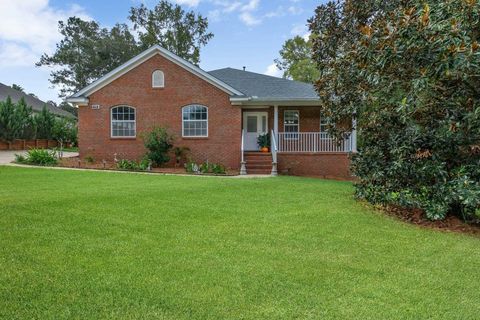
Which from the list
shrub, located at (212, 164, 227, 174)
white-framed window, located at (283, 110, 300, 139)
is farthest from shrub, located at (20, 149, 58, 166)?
Result: white-framed window, located at (283, 110, 300, 139)

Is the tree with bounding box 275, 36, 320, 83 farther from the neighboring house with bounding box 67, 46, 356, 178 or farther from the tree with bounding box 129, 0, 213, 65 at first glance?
the neighboring house with bounding box 67, 46, 356, 178

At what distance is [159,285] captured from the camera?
150 inches

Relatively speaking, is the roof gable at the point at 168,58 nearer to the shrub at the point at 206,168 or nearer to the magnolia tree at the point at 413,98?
the shrub at the point at 206,168

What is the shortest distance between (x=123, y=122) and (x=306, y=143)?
829cm

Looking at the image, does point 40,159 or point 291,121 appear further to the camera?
point 291,121

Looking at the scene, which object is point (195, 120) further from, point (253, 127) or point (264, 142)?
point (264, 142)

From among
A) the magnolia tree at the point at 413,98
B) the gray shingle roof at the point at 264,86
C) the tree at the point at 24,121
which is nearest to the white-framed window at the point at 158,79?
the gray shingle roof at the point at 264,86

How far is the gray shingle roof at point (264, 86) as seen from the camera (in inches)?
695

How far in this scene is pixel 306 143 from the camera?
1744cm

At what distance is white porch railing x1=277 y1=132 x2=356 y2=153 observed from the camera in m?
17.3

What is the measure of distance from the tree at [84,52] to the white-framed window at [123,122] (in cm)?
2735

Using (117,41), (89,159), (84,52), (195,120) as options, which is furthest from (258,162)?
(84,52)

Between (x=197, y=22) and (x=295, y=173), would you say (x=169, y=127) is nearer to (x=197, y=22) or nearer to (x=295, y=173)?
(x=295, y=173)

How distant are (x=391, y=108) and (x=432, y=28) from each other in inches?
97.3
